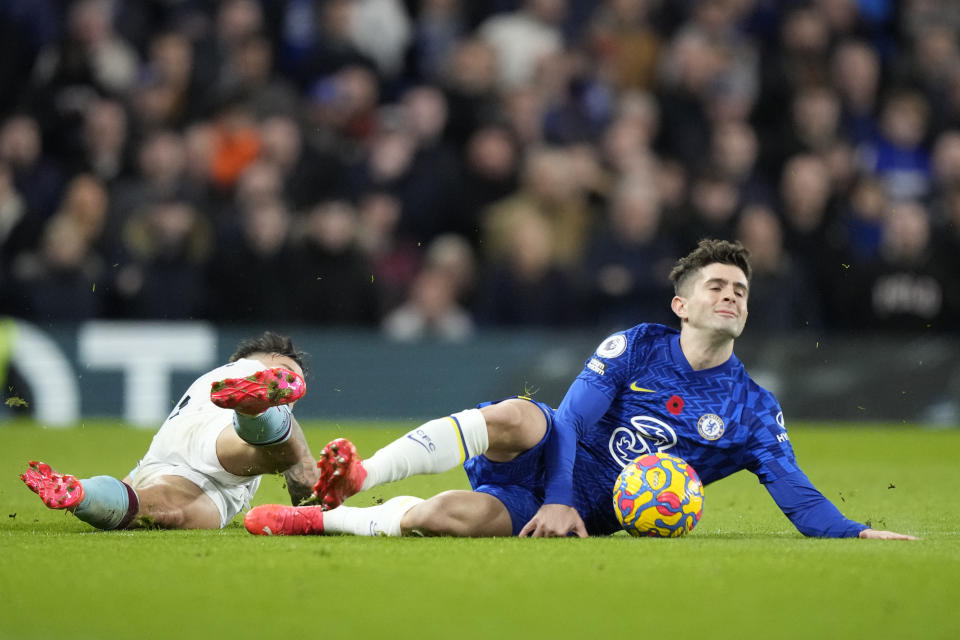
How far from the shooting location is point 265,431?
5.70 metres

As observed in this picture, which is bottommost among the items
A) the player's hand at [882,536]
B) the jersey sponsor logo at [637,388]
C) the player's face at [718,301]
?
the player's hand at [882,536]

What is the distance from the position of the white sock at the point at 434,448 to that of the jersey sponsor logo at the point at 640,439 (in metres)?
0.71

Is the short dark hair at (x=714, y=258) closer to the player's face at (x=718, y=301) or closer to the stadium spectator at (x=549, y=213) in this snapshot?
the player's face at (x=718, y=301)

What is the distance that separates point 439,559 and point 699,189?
8651 millimetres

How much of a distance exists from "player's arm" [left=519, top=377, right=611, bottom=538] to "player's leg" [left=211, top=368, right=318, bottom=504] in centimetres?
100

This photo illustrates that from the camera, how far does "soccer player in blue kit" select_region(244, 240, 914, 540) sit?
18.4 feet

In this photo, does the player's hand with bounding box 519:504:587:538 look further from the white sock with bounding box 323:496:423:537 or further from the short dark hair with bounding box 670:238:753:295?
the short dark hair with bounding box 670:238:753:295

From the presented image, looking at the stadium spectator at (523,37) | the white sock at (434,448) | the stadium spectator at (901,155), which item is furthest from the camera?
the stadium spectator at (523,37)

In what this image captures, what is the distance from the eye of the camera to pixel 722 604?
161 inches

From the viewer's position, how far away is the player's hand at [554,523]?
18.1ft

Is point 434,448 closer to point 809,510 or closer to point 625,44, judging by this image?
point 809,510

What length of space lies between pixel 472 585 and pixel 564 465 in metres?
1.33

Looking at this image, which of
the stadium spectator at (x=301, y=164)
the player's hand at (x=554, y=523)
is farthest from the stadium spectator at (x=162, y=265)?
the player's hand at (x=554, y=523)

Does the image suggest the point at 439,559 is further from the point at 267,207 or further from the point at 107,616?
the point at 267,207
